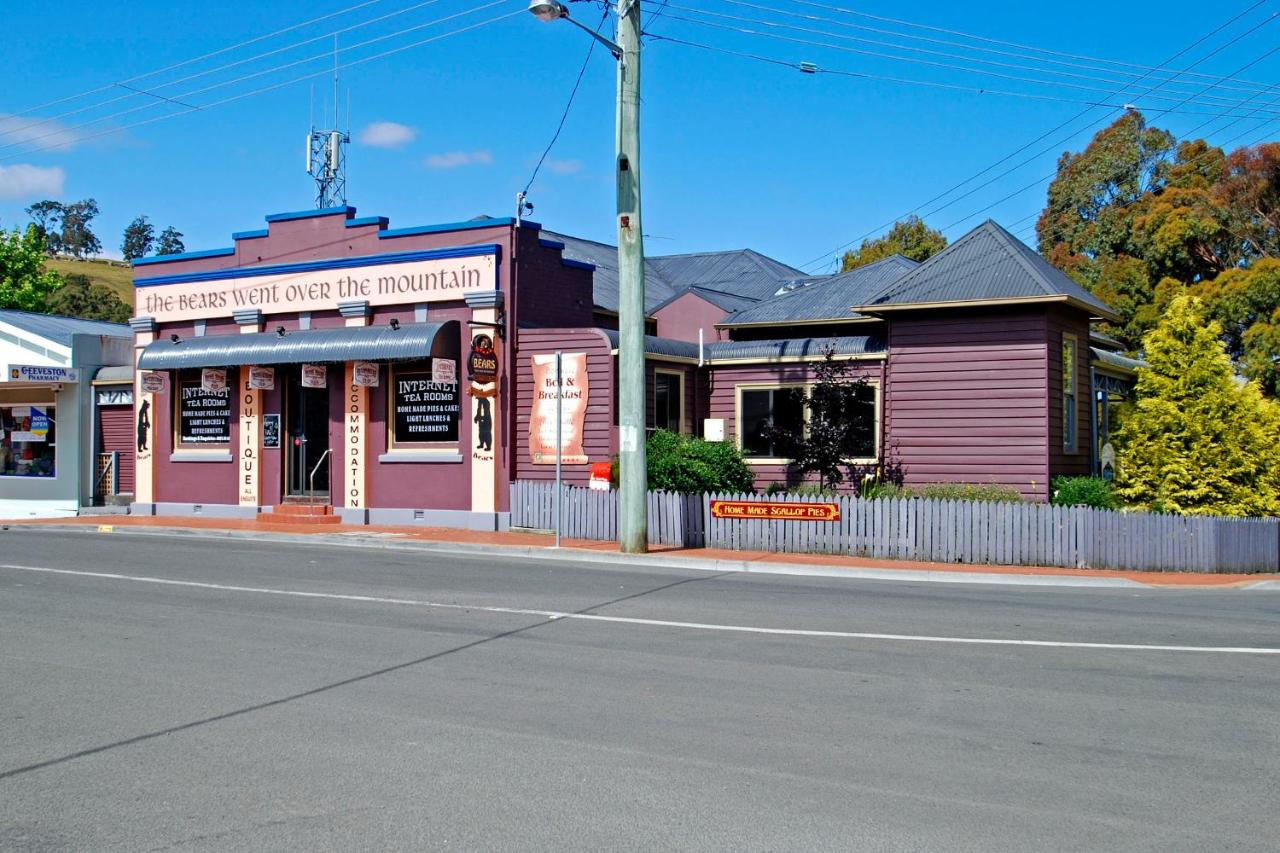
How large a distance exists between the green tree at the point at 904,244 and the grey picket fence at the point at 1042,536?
3716 cm

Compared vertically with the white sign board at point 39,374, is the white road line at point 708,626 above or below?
below

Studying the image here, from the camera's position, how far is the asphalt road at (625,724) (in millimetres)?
5582

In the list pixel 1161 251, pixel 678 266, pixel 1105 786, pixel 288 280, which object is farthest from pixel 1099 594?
pixel 1161 251

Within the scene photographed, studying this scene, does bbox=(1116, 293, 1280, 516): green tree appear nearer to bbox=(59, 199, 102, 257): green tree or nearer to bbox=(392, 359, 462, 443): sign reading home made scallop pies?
bbox=(392, 359, 462, 443): sign reading home made scallop pies

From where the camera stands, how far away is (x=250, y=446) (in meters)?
25.3

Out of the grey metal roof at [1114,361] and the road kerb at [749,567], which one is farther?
the grey metal roof at [1114,361]

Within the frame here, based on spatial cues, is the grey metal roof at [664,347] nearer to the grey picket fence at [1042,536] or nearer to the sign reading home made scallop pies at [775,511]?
the sign reading home made scallop pies at [775,511]

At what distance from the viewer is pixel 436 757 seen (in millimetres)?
6676

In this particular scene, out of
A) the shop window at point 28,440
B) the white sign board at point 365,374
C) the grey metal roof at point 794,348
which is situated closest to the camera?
the grey metal roof at point 794,348

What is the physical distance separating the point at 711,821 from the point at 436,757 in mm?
1857

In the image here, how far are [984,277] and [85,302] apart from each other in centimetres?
7268

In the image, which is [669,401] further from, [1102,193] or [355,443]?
[1102,193]

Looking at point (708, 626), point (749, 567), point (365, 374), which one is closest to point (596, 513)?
point (749, 567)

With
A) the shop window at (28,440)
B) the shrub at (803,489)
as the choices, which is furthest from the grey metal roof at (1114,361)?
the shop window at (28,440)
